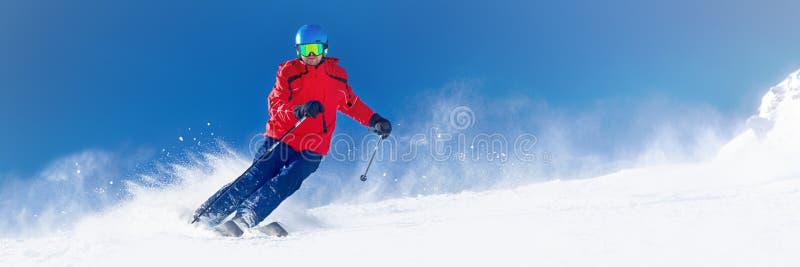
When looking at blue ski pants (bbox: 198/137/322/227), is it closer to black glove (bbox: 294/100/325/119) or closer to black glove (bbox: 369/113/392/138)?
black glove (bbox: 294/100/325/119)

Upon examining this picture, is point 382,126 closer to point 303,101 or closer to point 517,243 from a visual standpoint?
point 303,101

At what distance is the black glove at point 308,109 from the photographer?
511 centimetres

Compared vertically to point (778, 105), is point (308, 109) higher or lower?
lower

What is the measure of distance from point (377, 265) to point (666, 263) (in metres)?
1.35

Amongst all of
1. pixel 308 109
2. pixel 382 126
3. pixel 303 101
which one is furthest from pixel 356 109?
pixel 308 109

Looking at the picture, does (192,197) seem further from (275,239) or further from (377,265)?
(377,265)

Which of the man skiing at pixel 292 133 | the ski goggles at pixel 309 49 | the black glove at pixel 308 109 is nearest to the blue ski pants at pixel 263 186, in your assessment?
the man skiing at pixel 292 133

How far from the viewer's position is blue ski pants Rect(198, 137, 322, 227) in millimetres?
5082

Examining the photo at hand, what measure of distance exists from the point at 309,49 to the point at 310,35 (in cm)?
14

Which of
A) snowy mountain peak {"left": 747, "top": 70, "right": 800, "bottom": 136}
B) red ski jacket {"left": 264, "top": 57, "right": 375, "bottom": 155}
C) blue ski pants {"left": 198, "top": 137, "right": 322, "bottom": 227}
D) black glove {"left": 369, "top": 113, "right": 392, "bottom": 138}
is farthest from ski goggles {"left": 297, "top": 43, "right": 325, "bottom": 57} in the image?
snowy mountain peak {"left": 747, "top": 70, "right": 800, "bottom": 136}

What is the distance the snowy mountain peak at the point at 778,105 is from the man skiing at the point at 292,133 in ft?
193

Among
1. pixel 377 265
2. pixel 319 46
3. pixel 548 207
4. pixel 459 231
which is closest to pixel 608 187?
pixel 548 207

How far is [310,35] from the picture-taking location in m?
5.57

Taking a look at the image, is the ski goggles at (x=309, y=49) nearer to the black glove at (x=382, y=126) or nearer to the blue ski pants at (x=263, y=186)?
the blue ski pants at (x=263, y=186)
